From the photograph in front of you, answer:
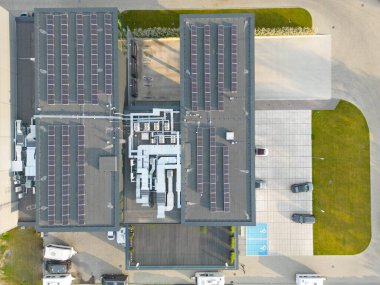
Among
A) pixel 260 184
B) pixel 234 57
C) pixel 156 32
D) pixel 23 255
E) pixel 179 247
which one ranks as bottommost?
pixel 23 255

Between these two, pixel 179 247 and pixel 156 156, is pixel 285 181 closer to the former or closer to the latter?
pixel 179 247

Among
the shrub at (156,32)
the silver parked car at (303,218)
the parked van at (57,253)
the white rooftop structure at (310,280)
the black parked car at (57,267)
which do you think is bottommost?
the white rooftop structure at (310,280)

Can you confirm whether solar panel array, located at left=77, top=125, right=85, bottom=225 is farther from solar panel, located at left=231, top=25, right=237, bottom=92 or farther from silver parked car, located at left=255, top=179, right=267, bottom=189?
silver parked car, located at left=255, top=179, right=267, bottom=189

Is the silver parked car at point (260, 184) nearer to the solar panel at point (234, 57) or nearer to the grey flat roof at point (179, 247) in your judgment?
the grey flat roof at point (179, 247)

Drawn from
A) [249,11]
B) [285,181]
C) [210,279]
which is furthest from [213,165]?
[249,11]

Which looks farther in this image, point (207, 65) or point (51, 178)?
point (207, 65)

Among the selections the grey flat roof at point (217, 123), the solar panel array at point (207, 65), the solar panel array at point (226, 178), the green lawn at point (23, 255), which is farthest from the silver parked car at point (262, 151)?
the green lawn at point (23, 255)

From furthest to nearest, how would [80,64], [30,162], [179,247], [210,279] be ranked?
[210,279]
[179,247]
[30,162]
[80,64]
